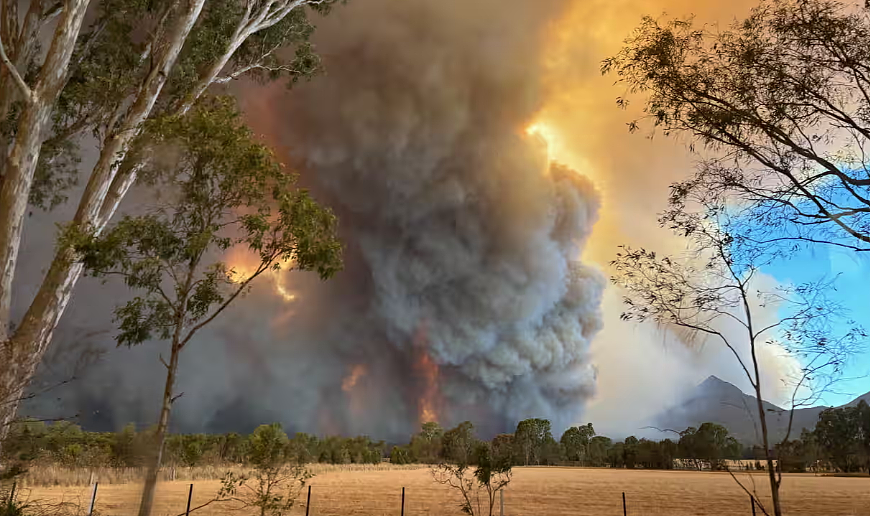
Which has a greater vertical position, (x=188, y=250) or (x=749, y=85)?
(x=749, y=85)

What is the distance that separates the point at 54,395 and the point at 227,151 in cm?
602

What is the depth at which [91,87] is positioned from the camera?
15484 mm

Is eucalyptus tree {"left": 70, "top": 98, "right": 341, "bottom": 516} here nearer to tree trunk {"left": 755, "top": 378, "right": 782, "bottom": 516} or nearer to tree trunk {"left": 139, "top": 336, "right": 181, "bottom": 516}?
tree trunk {"left": 139, "top": 336, "right": 181, "bottom": 516}

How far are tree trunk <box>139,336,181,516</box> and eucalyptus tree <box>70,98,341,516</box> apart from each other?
0.02 m

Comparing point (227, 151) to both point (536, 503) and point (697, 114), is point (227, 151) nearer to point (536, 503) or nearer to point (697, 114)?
point (697, 114)

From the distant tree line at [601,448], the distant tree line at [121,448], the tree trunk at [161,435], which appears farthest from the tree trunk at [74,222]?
the distant tree line at [601,448]

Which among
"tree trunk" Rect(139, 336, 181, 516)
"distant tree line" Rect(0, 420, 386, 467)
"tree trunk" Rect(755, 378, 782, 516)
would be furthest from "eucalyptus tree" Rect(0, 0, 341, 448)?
"tree trunk" Rect(755, 378, 782, 516)

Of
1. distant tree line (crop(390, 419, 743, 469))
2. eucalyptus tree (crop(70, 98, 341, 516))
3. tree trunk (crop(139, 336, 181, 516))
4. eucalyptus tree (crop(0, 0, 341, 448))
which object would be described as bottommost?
distant tree line (crop(390, 419, 743, 469))

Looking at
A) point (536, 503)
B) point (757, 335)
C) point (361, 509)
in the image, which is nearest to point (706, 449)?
point (536, 503)

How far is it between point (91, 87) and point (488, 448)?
56.1 ft

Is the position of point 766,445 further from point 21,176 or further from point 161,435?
point 21,176

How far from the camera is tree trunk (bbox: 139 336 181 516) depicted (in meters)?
7.68

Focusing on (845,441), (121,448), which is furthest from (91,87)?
(845,441)

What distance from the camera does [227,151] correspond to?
32.2ft
